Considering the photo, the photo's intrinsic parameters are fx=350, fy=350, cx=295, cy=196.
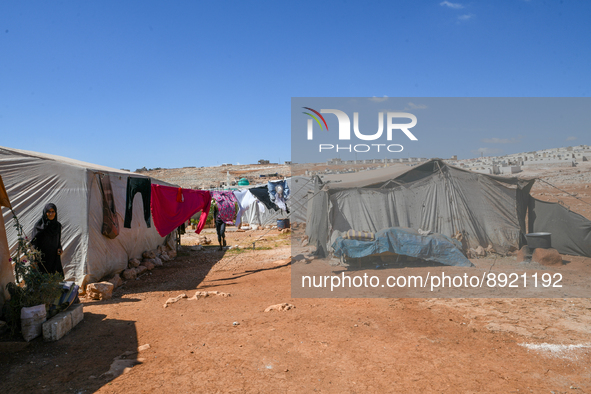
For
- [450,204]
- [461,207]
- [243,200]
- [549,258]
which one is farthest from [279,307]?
[243,200]

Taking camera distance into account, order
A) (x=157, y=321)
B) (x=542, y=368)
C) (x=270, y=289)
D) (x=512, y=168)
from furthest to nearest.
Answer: (x=512, y=168) < (x=270, y=289) < (x=157, y=321) < (x=542, y=368)

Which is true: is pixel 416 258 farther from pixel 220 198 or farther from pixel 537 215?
pixel 220 198

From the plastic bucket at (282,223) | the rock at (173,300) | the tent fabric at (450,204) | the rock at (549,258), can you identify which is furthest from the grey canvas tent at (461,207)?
the plastic bucket at (282,223)

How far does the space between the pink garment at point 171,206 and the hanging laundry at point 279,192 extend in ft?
28.9

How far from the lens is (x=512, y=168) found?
11.5m

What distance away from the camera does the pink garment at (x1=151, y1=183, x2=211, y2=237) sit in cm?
952

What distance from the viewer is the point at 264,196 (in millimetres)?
20547

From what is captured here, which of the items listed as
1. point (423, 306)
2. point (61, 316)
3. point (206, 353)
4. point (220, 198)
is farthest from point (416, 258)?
point (220, 198)

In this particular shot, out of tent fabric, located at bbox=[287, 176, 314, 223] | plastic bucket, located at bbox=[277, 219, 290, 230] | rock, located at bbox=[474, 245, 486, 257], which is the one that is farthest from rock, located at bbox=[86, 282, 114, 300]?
tent fabric, located at bbox=[287, 176, 314, 223]

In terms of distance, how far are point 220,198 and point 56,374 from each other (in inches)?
626

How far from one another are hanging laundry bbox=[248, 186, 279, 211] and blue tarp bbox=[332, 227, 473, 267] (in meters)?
11.7

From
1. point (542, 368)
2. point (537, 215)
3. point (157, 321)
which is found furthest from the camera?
point (537, 215)

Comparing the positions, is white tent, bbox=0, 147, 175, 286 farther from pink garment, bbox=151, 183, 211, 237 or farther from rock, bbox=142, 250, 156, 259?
rock, bbox=142, 250, 156, 259

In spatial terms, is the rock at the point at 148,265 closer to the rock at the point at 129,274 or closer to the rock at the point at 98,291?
the rock at the point at 129,274
